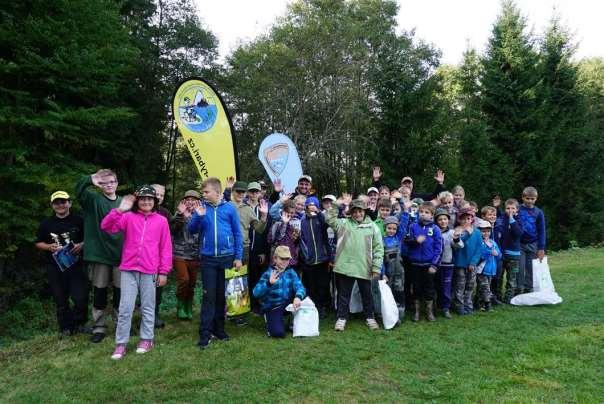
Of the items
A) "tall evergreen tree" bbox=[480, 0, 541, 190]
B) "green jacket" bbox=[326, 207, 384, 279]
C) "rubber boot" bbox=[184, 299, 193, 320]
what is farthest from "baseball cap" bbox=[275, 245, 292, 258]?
"tall evergreen tree" bbox=[480, 0, 541, 190]

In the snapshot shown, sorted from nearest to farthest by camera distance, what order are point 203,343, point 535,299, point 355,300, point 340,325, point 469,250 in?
point 203,343 < point 340,325 < point 355,300 < point 469,250 < point 535,299

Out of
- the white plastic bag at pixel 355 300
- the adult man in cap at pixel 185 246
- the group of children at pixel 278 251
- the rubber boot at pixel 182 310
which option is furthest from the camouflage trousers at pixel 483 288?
the rubber boot at pixel 182 310

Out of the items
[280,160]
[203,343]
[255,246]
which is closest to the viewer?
[203,343]

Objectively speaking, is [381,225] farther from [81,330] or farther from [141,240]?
[81,330]

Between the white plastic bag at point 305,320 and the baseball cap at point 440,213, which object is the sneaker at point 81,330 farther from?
the baseball cap at point 440,213

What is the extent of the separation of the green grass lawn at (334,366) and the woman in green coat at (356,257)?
0.29 m

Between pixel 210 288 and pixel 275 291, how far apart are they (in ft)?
2.79

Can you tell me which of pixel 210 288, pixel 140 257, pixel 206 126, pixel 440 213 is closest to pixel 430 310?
pixel 440 213

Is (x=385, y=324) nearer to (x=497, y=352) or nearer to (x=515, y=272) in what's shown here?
(x=497, y=352)

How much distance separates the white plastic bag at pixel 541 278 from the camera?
718 centimetres

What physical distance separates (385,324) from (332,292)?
1200 mm

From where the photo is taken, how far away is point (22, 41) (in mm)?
9633

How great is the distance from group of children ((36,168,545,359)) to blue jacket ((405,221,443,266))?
0.05 feet

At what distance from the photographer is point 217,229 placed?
16.3 ft
